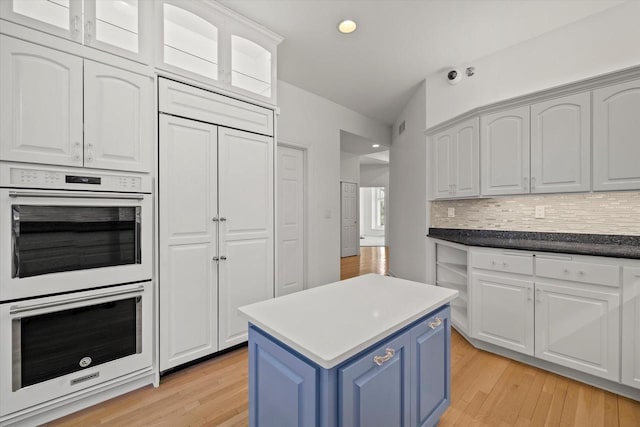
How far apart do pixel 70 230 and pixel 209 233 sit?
84 centimetres

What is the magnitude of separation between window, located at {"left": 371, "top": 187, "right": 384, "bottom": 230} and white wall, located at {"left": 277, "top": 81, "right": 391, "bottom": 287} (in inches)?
320

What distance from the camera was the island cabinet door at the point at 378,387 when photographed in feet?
2.87

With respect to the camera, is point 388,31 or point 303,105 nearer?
point 388,31

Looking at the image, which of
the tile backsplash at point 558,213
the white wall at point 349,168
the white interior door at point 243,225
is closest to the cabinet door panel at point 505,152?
the tile backsplash at point 558,213

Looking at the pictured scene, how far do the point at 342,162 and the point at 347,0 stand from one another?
5186 mm

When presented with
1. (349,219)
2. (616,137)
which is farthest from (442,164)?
(349,219)

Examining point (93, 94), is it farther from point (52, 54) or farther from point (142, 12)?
point (142, 12)

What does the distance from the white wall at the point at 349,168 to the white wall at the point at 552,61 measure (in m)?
4.02

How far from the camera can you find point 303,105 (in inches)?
149

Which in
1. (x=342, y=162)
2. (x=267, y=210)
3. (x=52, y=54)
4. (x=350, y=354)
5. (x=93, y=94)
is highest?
(x=342, y=162)

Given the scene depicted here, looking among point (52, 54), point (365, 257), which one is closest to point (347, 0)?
point (52, 54)

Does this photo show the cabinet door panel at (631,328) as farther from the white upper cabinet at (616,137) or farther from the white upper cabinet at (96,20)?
the white upper cabinet at (96,20)

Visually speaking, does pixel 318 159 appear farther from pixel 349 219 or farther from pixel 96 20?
pixel 349 219

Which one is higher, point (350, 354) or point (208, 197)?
point (208, 197)
